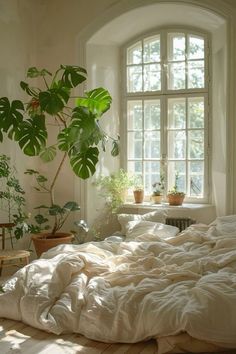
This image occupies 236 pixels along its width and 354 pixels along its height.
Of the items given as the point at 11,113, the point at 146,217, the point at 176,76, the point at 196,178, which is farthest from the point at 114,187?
the point at 11,113

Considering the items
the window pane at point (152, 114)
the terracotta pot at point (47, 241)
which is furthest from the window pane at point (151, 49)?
the terracotta pot at point (47, 241)

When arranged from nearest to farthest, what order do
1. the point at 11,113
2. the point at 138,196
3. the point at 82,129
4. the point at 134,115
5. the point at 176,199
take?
the point at 11,113
the point at 82,129
the point at 176,199
the point at 138,196
the point at 134,115

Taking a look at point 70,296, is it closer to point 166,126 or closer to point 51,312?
point 51,312

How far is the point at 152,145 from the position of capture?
5965mm

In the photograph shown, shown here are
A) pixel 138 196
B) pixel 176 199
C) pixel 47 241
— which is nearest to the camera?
pixel 47 241

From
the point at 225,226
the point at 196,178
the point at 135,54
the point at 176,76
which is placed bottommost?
the point at 225,226

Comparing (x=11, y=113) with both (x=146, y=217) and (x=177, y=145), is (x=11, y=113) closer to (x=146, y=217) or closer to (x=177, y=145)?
(x=146, y=217)

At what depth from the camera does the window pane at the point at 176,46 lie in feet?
19.0

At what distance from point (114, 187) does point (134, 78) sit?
1.52 metres

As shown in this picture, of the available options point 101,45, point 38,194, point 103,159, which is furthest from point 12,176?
point 101,45

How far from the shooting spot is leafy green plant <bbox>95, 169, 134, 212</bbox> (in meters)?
5.67

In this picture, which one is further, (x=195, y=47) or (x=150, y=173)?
(x=150, y=173)

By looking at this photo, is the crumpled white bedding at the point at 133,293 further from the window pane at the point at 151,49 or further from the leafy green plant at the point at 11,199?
the window pane at the point at 151,49

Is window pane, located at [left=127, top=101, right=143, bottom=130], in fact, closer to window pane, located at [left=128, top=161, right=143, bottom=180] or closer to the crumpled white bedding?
window pane, located at [left=128, top=161, right=143, bottom=180]
